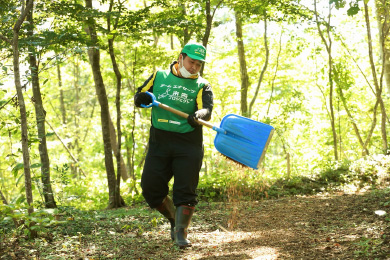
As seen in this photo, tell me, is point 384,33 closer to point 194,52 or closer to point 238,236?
point 194,52

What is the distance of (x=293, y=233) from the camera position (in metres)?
4.36

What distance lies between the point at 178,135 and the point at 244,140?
713mm

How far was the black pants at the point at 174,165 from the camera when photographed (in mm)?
4148

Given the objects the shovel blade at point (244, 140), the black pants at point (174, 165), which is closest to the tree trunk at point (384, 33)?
the shovel blade at point (244, 140)

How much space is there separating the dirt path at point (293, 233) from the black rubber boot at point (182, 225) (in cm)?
11

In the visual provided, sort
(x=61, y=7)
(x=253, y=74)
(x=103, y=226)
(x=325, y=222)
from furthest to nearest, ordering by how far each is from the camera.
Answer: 1. (x=253, y=74)
2. (x=61, y=7)
3. (x=103, y=226)
4. (x=325, y=222)

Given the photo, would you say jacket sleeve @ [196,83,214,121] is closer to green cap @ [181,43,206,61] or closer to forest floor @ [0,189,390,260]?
green cap @ [181,43,206,61]

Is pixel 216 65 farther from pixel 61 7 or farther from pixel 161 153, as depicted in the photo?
pixel 161 153

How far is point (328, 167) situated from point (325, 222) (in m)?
5.13

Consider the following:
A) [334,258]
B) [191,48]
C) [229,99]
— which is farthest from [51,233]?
[229,99]

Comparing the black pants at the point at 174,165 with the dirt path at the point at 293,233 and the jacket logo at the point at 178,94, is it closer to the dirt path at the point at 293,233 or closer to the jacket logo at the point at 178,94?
the jacket logo at the point at 178,94

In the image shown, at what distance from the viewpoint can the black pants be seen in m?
4.15

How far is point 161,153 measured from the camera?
13.8 feet

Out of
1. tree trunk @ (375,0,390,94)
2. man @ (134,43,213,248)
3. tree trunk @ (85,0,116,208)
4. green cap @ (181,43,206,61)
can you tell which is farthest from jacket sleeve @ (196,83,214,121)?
tree trunk @ (375,0,390,94)
